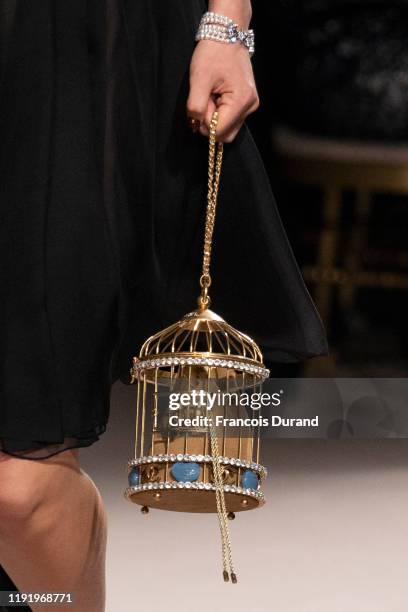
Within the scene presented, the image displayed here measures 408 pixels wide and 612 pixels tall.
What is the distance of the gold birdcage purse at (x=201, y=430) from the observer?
1019 millimetres

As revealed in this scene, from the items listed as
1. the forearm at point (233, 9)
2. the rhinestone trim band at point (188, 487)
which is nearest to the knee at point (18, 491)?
the rhinestone trim band at point (188, 487)

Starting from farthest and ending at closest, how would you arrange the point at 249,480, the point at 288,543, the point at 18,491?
the point at 288,543
the point at 249,480
the point at 18,491

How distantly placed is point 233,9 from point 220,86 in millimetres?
86

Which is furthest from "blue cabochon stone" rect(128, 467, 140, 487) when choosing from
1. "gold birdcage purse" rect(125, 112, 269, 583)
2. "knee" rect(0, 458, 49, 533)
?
"knee" rect(0, 458, 49, 533)

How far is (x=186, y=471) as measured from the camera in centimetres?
101

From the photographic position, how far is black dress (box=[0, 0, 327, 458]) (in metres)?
0.97

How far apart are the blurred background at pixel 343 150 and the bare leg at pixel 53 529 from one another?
168cm

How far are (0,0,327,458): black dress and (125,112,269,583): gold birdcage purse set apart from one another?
55 mm

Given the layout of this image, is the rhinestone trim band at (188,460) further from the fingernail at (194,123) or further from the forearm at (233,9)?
the forearm at (233,9)

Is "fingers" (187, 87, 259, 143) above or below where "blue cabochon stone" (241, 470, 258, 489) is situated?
above

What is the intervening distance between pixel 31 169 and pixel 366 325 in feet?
6.04

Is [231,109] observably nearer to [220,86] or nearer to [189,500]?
[220,86]

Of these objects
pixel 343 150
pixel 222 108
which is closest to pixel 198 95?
pixel 222 108

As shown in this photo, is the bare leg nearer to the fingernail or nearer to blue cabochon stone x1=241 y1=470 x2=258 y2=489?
blue cabochon stone x1=241 y1=470 x2=258 y2=489
